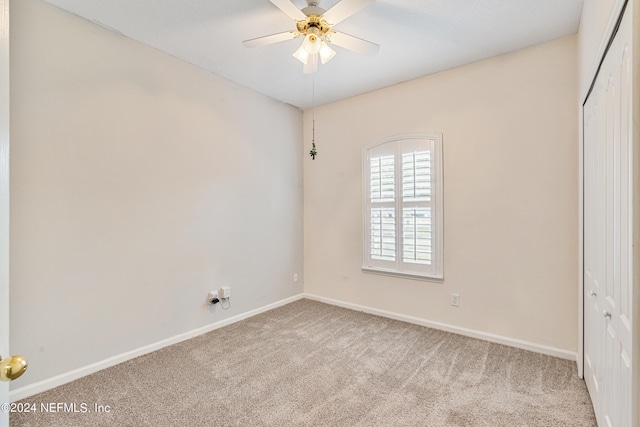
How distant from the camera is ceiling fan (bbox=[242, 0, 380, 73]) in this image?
6.47ft

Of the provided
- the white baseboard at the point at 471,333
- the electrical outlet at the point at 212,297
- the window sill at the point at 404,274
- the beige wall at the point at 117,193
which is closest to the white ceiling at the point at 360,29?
the beige wall at the point at 117,193

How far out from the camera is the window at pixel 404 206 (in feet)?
10.9

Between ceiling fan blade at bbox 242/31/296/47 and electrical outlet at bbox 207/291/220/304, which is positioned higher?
ceiling fan blade at bbox 242/31/296/47

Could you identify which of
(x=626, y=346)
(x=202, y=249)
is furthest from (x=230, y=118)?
(x=626, y=346)

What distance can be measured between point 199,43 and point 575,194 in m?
3.46

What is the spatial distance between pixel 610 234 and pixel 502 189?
5.05 feet

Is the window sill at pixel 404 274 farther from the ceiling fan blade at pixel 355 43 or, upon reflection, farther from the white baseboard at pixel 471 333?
the ceiling fan blade at pixel 355 43

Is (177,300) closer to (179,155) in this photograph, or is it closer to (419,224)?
(179,155)

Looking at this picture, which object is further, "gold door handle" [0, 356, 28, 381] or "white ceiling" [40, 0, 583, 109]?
"white ceiling" [40, 0, 583, 109]

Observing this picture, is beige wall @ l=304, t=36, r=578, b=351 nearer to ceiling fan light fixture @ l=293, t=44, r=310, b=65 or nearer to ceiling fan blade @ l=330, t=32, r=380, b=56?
ceiling fan blade @ l=330, t=32, r=380, b=56

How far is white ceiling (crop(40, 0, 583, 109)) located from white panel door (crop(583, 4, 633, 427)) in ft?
2.86

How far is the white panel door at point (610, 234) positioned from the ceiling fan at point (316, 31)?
1.35 metres

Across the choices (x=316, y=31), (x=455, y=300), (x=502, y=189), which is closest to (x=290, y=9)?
(x=316, y=31)

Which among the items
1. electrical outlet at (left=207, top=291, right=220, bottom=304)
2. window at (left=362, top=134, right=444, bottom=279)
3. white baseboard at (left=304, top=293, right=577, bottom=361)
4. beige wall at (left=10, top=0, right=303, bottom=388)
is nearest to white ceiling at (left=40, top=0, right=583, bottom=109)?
beige wall at (left=10, top=0, right=303, bottom=388)
